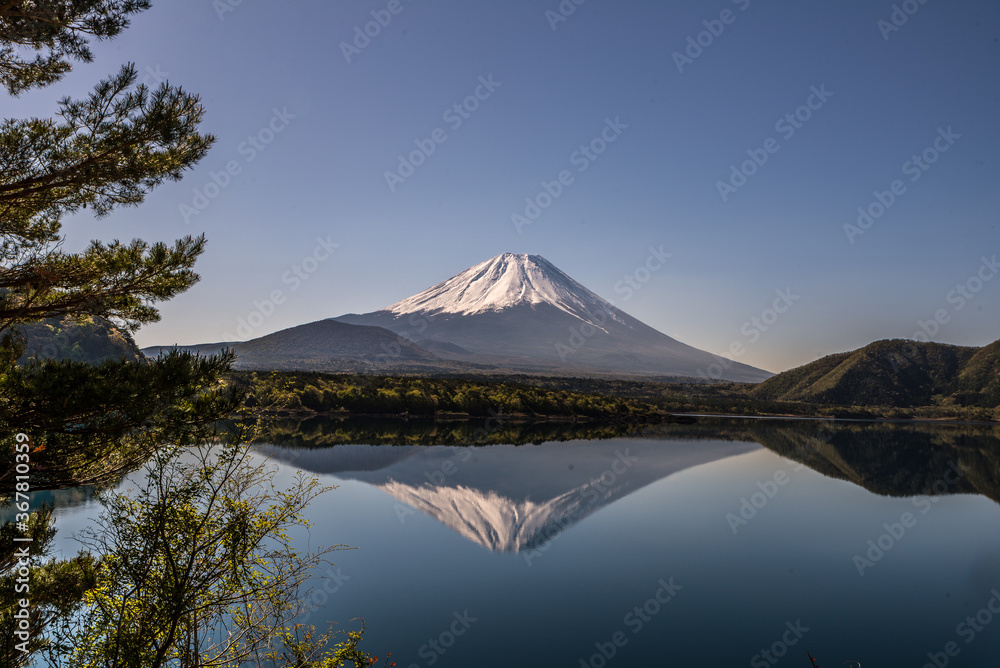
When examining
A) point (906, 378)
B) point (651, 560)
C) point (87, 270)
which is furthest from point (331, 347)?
point (87, 270)

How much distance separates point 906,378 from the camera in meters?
85.4

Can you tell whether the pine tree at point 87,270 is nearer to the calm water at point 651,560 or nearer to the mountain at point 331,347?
the calm water at point 651,560

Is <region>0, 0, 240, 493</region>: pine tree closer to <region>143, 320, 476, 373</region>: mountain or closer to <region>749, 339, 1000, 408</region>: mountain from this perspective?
<region>749, 339, 1000, 408</region>: mountain

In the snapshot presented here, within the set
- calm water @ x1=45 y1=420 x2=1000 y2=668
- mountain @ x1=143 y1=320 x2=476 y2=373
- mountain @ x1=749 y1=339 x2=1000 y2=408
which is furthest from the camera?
mountain @ x1=143 y1=320 x2=476 y2=373

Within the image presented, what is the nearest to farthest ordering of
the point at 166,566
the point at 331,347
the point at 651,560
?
the point at 166,566 → the point at 651,560 → the point at 331,347

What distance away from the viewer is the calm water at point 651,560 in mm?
9469

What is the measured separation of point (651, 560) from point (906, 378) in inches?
3623

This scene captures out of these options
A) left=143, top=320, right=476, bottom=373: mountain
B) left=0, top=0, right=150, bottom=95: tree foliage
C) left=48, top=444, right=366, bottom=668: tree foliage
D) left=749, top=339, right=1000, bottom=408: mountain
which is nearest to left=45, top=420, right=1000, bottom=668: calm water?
left=48, top=444, right=366, bottom=668: tree foliage

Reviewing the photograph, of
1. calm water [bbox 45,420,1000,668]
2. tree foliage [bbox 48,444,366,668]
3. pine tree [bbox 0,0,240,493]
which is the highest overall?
pine tree [bbox 0,0,240,493]

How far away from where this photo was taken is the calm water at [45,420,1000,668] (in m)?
9.47

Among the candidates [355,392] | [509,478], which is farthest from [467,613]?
[355,392]

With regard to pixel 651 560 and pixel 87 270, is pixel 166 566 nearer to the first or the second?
pixel 87 270

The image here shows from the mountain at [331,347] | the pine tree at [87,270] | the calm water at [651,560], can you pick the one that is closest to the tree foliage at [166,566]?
the pine tree at [87,270]

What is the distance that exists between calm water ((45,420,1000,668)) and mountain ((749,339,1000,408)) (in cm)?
6177
